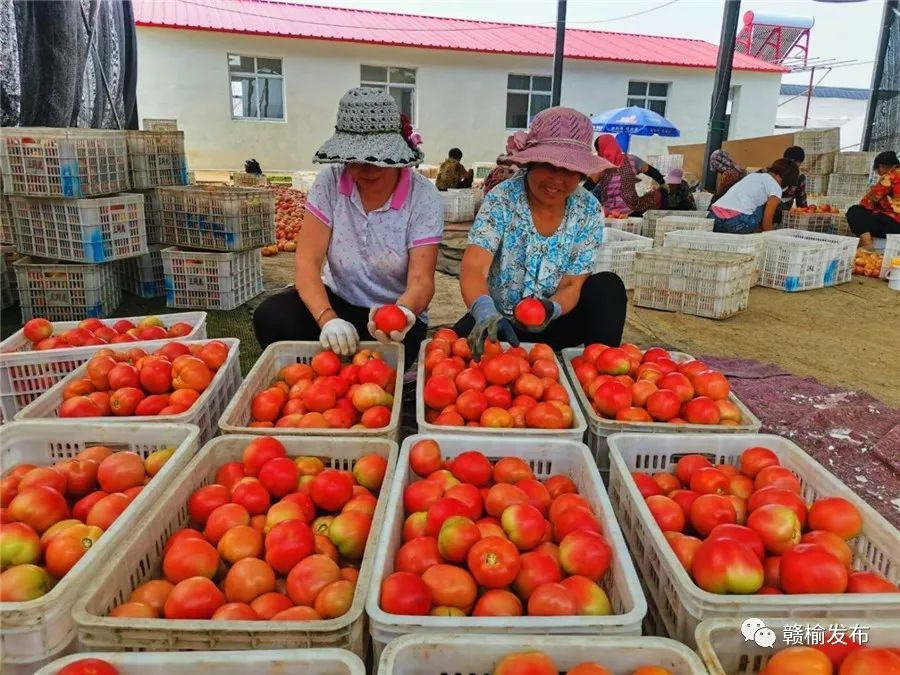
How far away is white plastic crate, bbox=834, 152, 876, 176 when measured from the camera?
1210cm

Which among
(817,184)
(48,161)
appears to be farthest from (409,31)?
(48,161)

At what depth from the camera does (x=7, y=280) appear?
5590mm

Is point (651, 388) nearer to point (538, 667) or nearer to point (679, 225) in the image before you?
point (538, 667)

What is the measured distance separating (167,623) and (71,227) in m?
4.88

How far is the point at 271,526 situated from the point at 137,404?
96 centimetres

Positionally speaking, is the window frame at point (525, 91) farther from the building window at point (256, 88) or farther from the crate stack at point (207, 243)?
the crate stack at point (207, 243)

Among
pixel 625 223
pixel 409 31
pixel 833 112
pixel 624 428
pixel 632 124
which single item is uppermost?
pixel 409 31

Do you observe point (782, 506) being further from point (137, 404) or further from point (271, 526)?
point (137, 404)

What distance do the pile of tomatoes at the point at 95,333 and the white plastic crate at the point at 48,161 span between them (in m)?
2.42

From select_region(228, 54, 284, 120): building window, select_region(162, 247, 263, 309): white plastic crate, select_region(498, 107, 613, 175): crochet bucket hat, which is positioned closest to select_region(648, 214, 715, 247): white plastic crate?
select_region(162, 247, 263, 309): white plastic crate

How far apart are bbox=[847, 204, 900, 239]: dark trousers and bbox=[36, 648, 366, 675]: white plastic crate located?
976 centimetres

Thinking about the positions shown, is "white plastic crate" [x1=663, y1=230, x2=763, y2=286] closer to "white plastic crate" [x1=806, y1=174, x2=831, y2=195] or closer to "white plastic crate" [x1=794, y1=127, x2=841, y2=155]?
"white plastic crate" [x1=794, y1=127, x2=841, y2=155]

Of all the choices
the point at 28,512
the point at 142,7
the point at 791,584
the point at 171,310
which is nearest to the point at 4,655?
the point at 28,512

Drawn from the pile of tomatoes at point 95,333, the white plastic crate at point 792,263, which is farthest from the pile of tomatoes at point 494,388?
the white plastic crate at point 792,263
